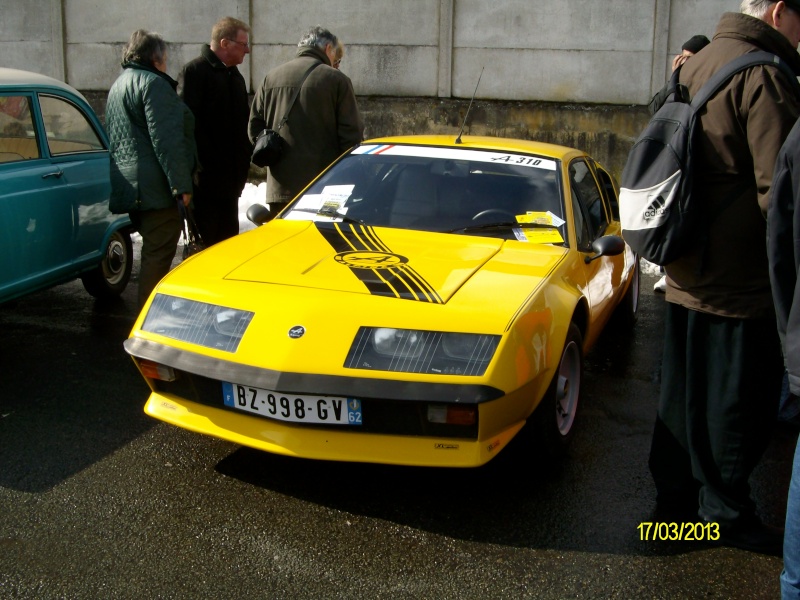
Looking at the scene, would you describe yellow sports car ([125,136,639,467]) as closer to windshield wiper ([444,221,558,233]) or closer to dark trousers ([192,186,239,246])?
windshield wiper ([444,221,558,233])

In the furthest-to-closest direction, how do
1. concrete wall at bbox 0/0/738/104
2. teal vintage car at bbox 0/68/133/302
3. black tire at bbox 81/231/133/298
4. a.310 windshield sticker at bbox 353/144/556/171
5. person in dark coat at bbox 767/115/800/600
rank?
concrete wall at bbox 0/0/738/104 < black tire at bbox 81/231/133/298 < teal vintage car at bbox 0/68/133/302 < a.310 windshield sticker at bbox 353/144/556/171 < person in dark coat at bbox 767/115/800/600

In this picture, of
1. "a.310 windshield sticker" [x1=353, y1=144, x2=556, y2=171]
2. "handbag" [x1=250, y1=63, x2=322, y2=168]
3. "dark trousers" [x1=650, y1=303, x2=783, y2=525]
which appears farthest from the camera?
"handbag" [x1=250, y1=63, x2=322, y2=168]

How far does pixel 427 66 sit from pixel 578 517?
8.21 metres

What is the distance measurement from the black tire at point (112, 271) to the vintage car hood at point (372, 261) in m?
2.55

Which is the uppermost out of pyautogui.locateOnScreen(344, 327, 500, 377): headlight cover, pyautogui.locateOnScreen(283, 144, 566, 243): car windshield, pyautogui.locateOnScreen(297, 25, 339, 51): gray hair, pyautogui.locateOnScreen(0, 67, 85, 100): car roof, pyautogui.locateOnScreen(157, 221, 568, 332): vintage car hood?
pyautogui.locateOnScreen(297, 25, 339, 51): gray hair

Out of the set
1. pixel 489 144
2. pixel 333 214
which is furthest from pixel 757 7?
pixel 333 214

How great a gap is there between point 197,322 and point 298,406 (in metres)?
0.60

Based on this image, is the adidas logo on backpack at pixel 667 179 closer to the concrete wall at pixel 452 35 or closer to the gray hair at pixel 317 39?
the gray hair at pixel 317 39

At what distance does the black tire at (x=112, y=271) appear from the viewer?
640cm

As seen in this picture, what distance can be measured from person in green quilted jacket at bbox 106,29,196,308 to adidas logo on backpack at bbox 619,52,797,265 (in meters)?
3.24

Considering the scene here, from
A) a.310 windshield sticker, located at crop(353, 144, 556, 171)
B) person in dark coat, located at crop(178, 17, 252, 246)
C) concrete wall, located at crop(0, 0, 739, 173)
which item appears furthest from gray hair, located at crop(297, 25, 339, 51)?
concrete wall, located at crop(0, 0, 739, 173)

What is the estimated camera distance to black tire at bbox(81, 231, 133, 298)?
640cm

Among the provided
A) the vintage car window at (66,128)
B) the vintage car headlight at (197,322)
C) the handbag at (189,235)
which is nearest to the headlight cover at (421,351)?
the vintage car headlight at (197,322)

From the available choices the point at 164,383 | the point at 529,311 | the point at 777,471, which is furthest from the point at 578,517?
the point at 164,383
